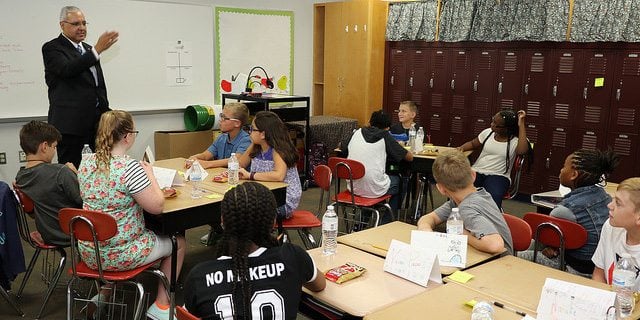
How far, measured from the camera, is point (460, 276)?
2.26 metres

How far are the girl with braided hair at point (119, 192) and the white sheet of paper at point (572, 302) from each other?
6.24 feet

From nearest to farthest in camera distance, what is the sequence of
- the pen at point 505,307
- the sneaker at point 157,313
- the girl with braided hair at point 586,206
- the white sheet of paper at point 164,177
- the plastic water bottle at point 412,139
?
the pen at point 505,307
the girl with braided hair at point 586,206
the sneaker at point 157,313
the white sheet of paper at point 164,177
the plastic water bottle at point 412,139

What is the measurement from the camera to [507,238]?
2.65 metres

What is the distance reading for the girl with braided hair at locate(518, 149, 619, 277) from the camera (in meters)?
2.94

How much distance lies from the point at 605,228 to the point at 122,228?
2.35 m

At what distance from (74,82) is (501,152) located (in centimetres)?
373

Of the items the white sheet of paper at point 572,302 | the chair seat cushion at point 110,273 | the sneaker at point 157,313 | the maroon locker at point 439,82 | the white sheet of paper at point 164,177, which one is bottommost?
the sneaker at point 157,313

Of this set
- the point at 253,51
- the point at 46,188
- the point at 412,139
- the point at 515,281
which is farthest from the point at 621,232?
the point at 253,51

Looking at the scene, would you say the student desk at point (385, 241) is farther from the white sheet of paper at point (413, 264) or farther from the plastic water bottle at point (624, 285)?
the plastic water bottle at point (624, 285)

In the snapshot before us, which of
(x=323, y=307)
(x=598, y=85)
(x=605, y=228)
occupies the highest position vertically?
(x=598, y=85)

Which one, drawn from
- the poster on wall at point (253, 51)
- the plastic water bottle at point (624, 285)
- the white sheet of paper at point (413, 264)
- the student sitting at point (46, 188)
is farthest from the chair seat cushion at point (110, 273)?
the poster on wall at point (253, 51)

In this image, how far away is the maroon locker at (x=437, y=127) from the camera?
7.30 meters

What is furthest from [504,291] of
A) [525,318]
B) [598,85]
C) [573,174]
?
[598,85]

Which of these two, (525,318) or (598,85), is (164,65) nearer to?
(598,85)
